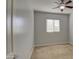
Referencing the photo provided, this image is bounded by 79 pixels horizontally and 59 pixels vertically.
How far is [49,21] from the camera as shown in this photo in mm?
8773

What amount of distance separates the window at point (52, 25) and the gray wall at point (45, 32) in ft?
0.97

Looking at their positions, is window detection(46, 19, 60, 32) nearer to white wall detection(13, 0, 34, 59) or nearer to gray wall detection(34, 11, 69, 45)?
gray wall detection(34, 11, 69, 45)

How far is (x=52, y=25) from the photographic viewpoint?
29.6ft

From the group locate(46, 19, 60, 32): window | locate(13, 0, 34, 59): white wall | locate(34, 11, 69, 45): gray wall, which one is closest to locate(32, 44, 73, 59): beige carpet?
locate(34, 11, 69, 45): gray wall

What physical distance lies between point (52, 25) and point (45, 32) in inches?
38.8

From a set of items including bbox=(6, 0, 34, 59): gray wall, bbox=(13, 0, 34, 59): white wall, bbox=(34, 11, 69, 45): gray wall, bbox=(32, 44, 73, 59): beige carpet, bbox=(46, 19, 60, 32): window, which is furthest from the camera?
bbox=(46, 19, 60, 32): window

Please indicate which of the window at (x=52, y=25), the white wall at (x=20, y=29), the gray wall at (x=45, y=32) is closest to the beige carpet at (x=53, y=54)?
the gray wall at (x=45, y=32)

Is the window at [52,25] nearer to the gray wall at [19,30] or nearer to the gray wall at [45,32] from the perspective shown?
the gray wall at [45,32]

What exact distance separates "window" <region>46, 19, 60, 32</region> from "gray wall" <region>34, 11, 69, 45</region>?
0.30 m

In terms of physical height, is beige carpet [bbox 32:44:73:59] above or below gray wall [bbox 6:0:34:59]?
below

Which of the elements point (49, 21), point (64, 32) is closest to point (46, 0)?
point (49, 21)

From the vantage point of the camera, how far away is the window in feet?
28.6
